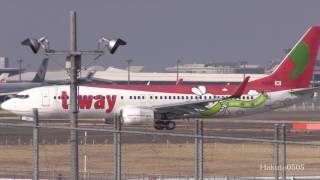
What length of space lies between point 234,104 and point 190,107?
3.41m

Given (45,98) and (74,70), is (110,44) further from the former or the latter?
(45,98)

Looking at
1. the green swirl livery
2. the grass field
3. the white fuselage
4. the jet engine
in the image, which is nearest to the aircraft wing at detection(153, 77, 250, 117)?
the green swirl livery

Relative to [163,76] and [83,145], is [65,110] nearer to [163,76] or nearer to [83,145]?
[83,145]

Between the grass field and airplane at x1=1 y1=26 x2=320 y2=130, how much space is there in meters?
27.3

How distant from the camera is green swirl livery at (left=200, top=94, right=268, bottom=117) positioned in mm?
61062

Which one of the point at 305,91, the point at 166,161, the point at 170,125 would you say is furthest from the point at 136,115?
the point at 166,161

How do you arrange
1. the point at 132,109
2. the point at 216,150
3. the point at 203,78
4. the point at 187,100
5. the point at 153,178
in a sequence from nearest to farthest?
the point at 153,178 < the point at 216,150 < the point at 132,109 < the point at 187,100 < the point at 203,78

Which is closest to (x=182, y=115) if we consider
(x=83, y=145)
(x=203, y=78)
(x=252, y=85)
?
(x=252, y=85)

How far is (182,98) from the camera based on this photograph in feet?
201

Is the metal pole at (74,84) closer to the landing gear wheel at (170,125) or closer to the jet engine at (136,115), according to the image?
the jet engine at (136,115)

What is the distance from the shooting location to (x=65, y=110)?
5862 centimetres

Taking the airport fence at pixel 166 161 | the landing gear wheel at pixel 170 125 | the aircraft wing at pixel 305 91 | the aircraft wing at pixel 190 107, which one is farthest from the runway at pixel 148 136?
the aircraft wing at pixel 305 91

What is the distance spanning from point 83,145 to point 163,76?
159 meters

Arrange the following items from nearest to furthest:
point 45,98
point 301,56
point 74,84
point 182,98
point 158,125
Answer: point 74,84 < point 158,125 < point 45,98 < point 182,98 < point 301,56
